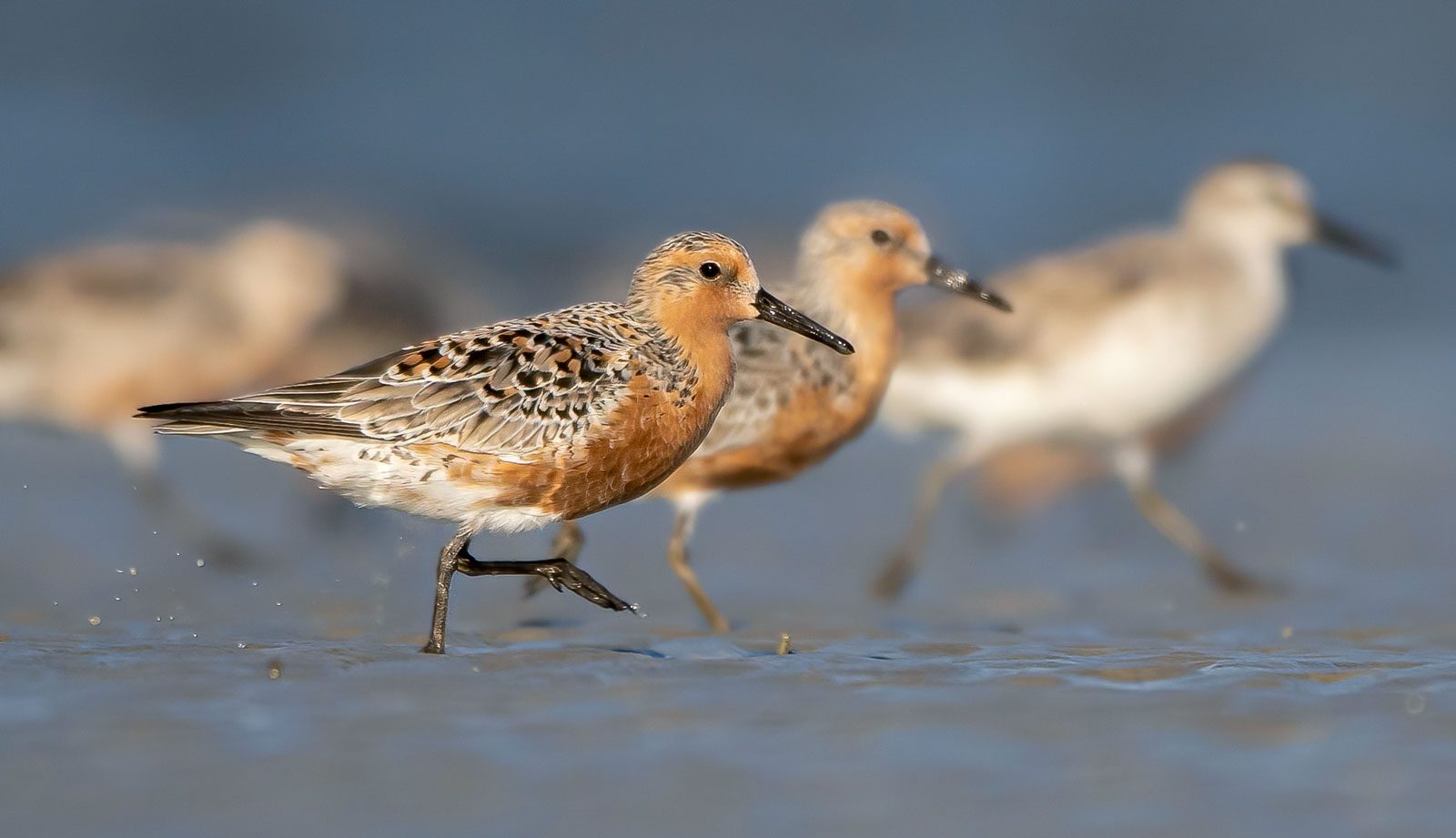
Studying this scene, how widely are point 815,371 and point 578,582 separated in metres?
1.73

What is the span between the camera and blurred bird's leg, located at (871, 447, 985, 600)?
792 centimetres

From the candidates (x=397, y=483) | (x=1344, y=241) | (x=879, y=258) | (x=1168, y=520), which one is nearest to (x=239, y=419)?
(x=397, y=483)

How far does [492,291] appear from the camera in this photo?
13.9 metres

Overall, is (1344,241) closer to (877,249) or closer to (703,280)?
(877,249)

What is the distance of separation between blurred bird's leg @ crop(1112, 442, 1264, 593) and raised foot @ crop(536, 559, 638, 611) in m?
2.96

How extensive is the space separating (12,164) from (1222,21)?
1044 cm

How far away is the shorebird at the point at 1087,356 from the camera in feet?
30.5

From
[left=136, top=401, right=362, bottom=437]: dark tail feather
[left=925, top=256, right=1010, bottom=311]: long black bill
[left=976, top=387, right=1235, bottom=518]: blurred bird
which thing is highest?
[left=925, top=256, right=1010, bottom=311]: long black bill

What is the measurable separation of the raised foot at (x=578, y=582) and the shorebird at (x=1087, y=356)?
340 cm

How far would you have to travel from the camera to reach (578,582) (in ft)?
19.6

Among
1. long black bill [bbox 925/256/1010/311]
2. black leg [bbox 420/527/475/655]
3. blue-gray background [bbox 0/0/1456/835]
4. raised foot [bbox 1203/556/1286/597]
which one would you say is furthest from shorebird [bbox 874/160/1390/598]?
black leg [bbox 420/527/475/655]

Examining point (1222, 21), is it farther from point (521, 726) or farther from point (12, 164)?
point (521, 726)

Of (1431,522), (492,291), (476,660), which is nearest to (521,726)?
(476,660)

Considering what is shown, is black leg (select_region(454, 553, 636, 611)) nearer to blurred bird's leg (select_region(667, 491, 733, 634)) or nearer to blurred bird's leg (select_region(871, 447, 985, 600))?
blurred bird's leg (select_region(667, 491, 733, 634))
